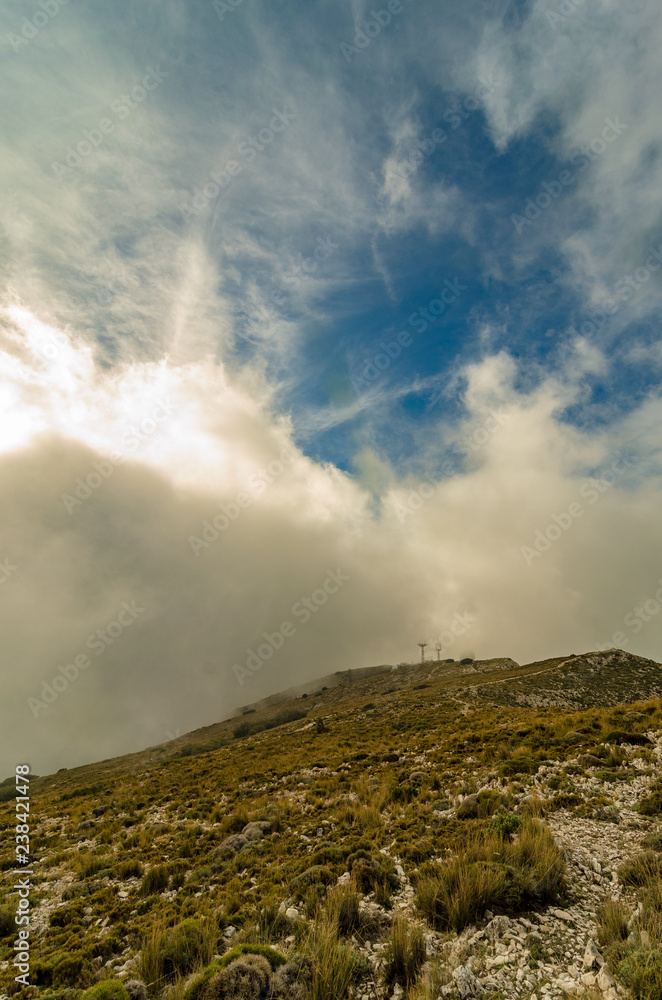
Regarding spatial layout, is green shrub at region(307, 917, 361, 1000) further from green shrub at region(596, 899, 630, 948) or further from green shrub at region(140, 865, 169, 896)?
green shrub at region(140, 865, 169, 896)

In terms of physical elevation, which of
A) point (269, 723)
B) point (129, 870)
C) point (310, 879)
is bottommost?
point (129, 870)

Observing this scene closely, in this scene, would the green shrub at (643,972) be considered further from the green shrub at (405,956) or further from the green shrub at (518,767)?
the green shrub at (518,767)

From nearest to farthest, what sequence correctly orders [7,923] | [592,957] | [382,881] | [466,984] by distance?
[466,984]
[592,957]
[382,881]
[7,923]

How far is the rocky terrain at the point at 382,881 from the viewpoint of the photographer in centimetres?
632

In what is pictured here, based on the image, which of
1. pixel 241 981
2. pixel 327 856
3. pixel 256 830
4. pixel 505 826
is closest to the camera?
pixel 241 981

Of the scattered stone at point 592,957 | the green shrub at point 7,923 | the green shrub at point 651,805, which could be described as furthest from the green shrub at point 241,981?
the green shrub at point 651,805

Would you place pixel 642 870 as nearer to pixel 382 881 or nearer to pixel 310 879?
pixel 382 881

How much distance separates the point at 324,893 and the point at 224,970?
4.06 metres

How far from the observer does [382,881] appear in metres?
9.57

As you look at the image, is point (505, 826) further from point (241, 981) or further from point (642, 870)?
point (241, 981)

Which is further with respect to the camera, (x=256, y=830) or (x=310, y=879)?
(x=256, y=830)

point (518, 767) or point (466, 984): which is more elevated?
point (518, 767)

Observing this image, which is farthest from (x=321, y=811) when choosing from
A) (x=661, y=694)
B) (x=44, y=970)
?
(x=661, y=694)

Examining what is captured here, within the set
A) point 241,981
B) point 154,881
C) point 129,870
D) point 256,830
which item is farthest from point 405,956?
point 129,870
